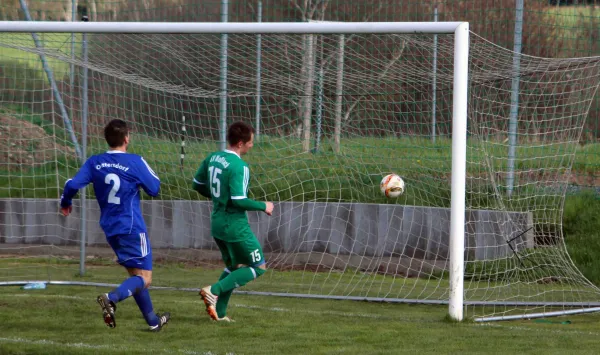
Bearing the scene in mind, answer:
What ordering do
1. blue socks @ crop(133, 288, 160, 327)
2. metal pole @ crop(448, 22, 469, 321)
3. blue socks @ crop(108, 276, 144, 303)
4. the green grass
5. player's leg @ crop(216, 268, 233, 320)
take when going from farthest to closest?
metal pole @ crop(448, 22, 469, 321) < player's leg @ crop(216, 268, 233, 320) < blue socks @ crop(133, 288, 160, 327) < blue socks @ crop(108, 276, 144, 303) < the green grass

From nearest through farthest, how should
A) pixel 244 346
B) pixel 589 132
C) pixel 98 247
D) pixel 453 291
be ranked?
pixel 244 346 → pixel 453 291 → pixel 589 132 → pixel 98 247

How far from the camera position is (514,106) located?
35.6ft

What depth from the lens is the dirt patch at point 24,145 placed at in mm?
12023

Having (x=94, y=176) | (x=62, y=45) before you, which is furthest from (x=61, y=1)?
(x=94, y=176)

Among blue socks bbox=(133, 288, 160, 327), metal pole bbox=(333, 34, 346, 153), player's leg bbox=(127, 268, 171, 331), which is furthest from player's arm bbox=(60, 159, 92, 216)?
metal pole bbox=(333, 34, 346, 153)

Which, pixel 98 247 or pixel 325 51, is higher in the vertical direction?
pixel 325 51

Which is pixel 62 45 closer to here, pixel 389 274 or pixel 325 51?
pixel 325 51

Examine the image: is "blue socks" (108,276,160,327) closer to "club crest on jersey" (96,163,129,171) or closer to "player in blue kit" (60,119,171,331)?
"player in blue kit" (60,119,171,331)

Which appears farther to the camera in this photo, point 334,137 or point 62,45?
point 334,137

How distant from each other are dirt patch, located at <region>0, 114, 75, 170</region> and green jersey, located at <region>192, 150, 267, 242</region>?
484 centimetres

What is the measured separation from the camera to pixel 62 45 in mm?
10422

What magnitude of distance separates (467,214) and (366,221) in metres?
1.79

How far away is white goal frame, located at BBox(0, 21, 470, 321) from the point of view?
7.74m

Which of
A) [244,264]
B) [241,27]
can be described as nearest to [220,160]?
[244,264]
